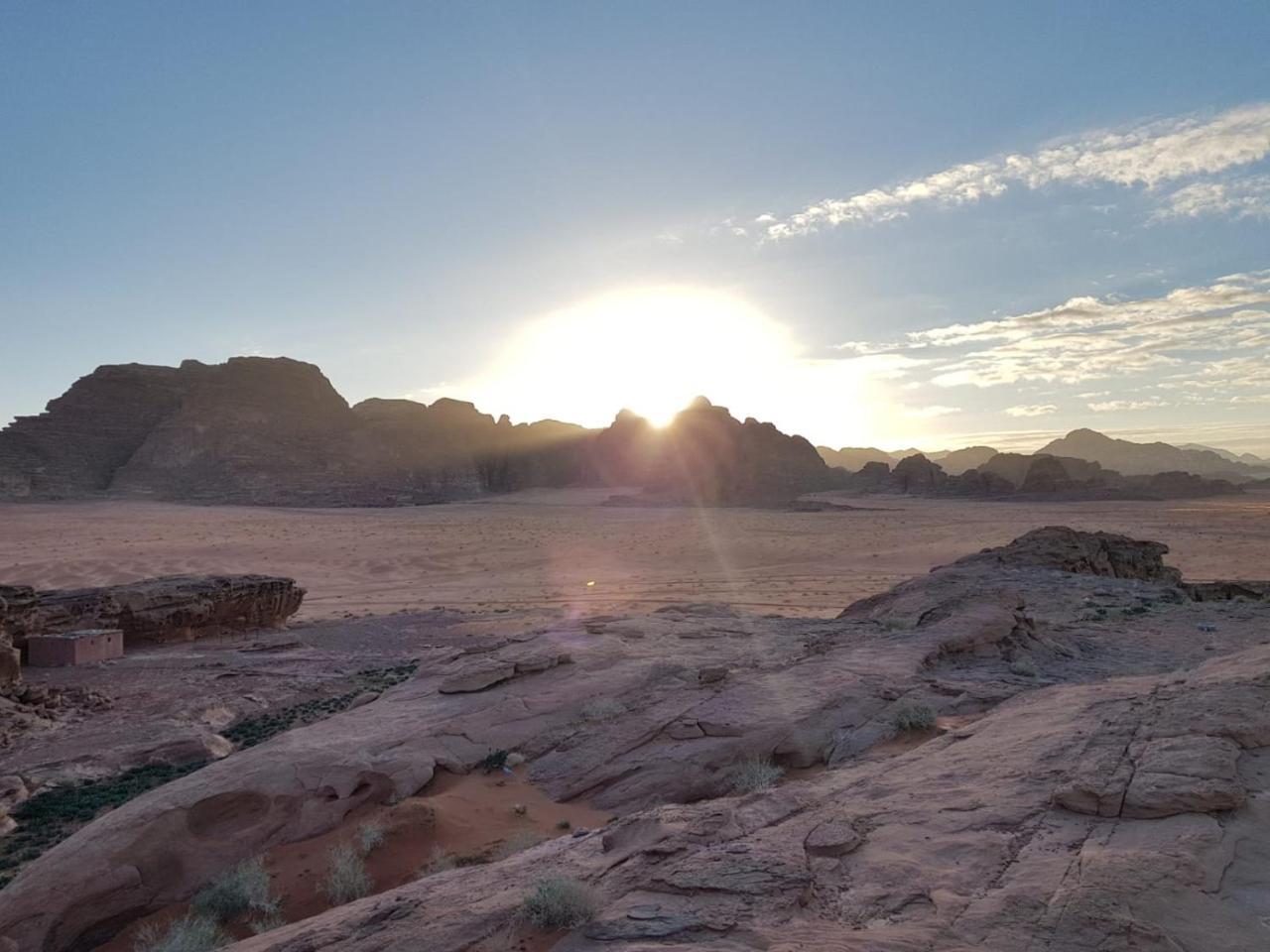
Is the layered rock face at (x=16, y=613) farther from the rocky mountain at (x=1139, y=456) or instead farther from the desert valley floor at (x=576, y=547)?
the rocky mountain at (x=1139, y=456)

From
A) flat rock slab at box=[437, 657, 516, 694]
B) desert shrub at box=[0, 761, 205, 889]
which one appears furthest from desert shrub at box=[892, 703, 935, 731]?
desert shrub at box=[0, 761, 205, 889]

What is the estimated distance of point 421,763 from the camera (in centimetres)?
757

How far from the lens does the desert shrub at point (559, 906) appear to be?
3.53 metres

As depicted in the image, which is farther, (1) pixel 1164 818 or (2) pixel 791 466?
(2) pixel 791 466

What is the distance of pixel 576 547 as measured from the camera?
3784cm

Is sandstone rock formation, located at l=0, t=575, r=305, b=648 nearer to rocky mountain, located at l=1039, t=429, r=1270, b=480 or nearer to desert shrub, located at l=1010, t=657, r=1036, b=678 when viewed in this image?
desert shrub, located at l=1010, t=657, r=1036, b=678

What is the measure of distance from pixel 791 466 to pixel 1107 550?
5989 centimetres

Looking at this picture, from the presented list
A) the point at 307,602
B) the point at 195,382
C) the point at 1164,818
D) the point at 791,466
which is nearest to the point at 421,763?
the point at 1164,818

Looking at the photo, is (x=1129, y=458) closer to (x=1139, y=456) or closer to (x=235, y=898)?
(x=1139, y=456)

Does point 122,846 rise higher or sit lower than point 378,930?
lower

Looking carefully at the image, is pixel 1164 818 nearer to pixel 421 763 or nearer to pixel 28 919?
pixel 421 763

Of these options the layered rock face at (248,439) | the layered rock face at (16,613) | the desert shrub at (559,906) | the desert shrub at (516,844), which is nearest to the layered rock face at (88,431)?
the layered rock face at (248,439)

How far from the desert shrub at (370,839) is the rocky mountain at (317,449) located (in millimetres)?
59702

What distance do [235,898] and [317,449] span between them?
2791 inches
